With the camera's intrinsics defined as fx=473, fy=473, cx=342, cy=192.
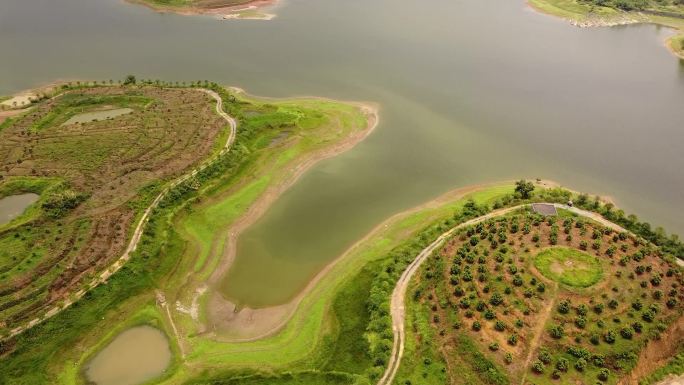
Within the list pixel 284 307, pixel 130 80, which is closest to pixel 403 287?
pixel 284 307

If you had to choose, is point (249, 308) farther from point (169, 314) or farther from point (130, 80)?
point (130, 80)

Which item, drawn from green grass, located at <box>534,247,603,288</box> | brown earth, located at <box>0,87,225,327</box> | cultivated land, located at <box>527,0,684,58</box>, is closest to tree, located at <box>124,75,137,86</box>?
brown earth, located at <box>0,87,225,327</box>

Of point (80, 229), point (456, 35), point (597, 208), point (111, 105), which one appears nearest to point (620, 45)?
point (456, 35)

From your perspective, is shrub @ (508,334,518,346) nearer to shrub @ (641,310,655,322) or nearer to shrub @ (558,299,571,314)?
shrub @ (558,299,571,314)

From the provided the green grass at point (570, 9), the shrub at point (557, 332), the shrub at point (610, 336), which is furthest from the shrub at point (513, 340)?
the green grass at point (570, 9)

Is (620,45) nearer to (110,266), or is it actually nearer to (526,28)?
(526,28)

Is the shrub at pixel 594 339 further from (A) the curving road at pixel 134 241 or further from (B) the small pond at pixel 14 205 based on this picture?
(B) the small pond at pixel 14 205

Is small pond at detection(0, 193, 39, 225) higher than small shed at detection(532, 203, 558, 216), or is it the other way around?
small shed at detection(532, 203, 558, 216)
